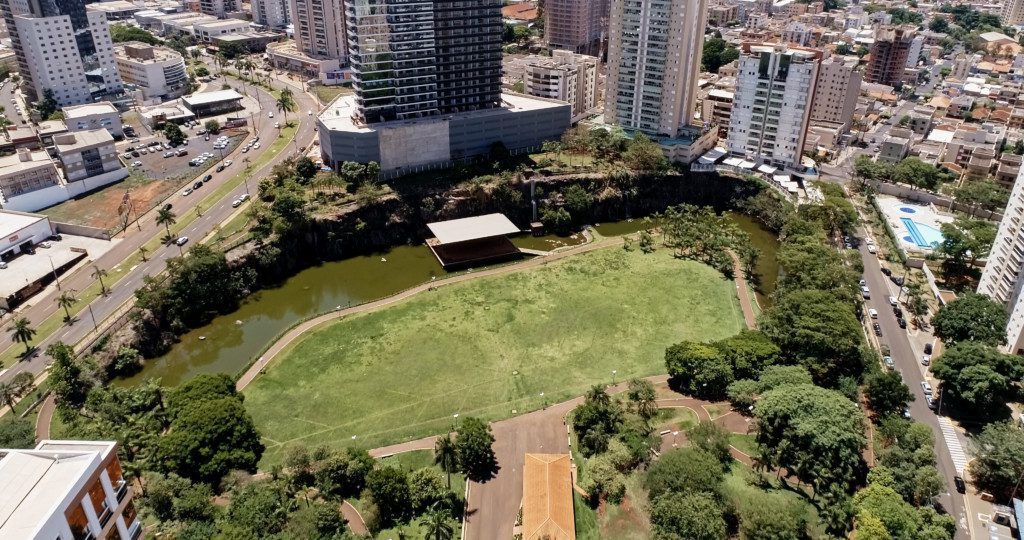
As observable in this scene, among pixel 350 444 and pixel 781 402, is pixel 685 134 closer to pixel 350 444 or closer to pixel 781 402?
pixel 781 402

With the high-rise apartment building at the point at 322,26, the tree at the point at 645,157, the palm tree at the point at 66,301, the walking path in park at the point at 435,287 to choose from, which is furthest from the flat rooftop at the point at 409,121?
the high-rise apartment building at the point at 322,26

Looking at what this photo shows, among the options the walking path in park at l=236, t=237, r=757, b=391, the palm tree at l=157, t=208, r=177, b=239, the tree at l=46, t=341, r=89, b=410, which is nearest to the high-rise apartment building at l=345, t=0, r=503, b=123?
the palm tree at l=157, t=208, r=177, b=239

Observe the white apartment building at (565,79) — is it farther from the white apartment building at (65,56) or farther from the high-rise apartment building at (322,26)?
the white apartment building at (65,56)

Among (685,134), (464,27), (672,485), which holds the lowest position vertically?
(672,485)

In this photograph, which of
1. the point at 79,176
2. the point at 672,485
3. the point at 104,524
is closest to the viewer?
the point at 104,524

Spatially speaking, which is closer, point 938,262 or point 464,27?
point 938,262

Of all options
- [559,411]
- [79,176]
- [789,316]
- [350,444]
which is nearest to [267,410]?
[350,444]

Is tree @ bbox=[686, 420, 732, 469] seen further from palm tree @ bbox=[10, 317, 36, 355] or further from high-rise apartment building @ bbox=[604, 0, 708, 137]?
high-rise apartment building @ bbox=[604, 0, 708, 137]
